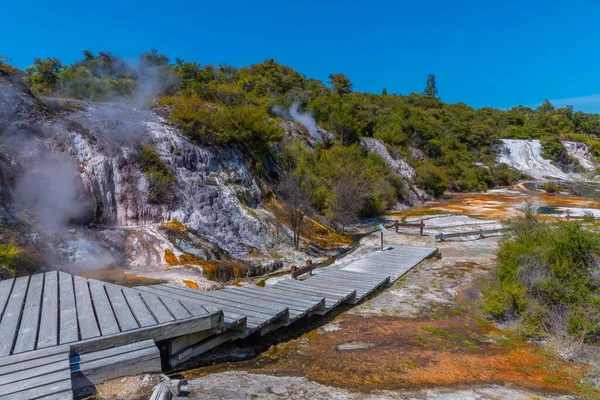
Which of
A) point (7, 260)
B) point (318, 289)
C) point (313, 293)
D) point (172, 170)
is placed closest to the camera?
point (313, 293)

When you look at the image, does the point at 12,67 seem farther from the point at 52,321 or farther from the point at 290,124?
the point at 290,124

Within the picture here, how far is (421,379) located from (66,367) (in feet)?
13.7

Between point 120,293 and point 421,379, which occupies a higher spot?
point 120,293

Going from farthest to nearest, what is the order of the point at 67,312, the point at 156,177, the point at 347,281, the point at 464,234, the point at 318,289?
the point at 464,234 < the point at 156,177 < the point at 347,281 < the point at 318,289 < the point at 67,312

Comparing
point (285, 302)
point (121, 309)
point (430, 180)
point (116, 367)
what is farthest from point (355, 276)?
point (430, 180)

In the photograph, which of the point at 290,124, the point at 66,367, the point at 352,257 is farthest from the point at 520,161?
the point at 66,367

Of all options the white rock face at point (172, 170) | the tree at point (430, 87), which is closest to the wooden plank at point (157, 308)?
the white rock face at point (172, 170)

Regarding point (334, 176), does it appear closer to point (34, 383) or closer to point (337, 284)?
point (337, 284)

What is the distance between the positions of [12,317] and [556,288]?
8.73 meters

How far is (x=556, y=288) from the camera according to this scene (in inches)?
291

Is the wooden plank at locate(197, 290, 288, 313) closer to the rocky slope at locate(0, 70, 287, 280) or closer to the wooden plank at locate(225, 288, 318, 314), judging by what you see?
the wooden plank at locate(225, 288, 318, 314)

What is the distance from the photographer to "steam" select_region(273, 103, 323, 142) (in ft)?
Result: 106

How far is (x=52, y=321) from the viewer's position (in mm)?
4395

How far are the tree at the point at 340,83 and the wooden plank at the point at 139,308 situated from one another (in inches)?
2261
